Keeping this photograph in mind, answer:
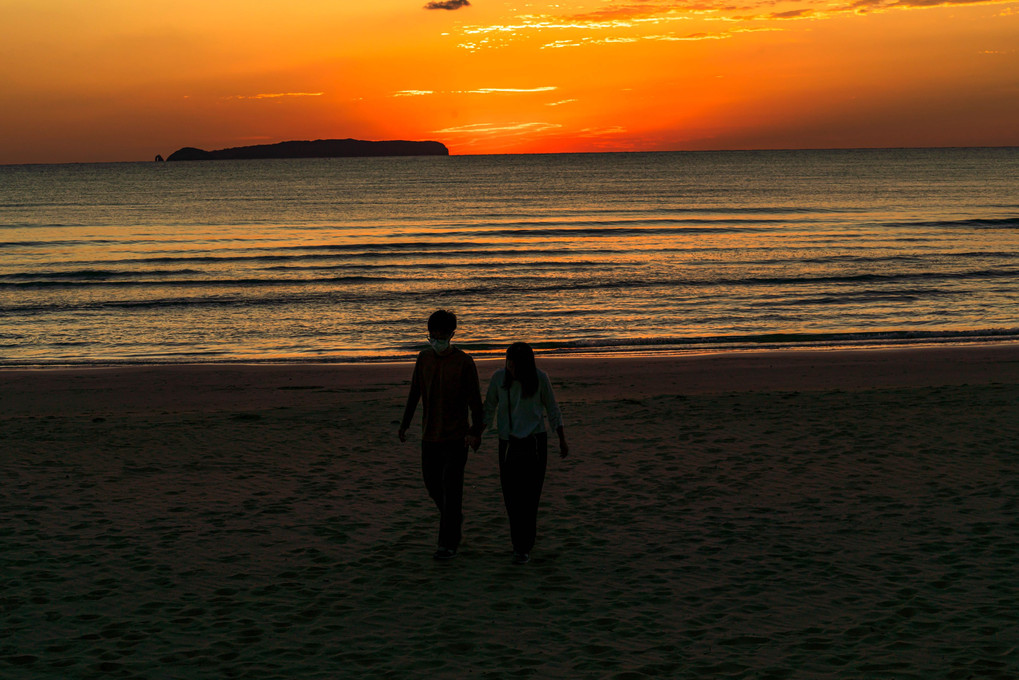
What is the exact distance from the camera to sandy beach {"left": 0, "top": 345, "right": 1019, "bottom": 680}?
198 inches

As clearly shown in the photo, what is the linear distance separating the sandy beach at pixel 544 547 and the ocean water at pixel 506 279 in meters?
7.63

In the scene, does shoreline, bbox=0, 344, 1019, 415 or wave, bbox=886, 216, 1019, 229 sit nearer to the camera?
shoreline, bbox=0, 344, 1019, 415

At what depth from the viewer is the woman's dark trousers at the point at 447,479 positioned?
20.6 feet

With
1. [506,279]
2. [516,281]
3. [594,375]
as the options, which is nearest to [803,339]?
[594,375]

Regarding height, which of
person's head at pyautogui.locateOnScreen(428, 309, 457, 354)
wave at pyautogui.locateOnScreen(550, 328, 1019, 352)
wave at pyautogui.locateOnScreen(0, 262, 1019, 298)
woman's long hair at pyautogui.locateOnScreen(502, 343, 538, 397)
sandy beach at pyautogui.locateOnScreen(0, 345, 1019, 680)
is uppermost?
person's head at pyautogui.locateOnScreen(428, 309, 457, 354)

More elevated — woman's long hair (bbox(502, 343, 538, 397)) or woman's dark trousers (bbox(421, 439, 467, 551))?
woman's long hair (bbox(502, 343, 538, 397))

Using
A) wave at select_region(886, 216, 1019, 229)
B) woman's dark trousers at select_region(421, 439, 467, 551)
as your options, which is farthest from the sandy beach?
wave at select_region(886, 216, 1019, 229)

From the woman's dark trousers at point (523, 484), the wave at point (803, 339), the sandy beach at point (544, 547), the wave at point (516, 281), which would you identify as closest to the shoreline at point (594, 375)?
the sandy beach at point (544, 547)

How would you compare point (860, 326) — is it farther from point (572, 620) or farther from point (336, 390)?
point (572, 620)

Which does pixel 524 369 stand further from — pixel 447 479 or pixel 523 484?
pixel 447 479

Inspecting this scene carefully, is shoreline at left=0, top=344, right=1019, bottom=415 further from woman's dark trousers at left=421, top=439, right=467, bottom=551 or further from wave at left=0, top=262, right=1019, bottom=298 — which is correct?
wave at left=0, top=262, right=1019, bottom=298

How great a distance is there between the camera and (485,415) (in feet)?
20.2

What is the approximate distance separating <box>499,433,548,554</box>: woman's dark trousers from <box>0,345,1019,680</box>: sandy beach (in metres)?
0.30

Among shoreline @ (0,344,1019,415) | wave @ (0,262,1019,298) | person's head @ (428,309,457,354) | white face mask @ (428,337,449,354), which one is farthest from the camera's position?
wave @ (0,262,1019,298)
